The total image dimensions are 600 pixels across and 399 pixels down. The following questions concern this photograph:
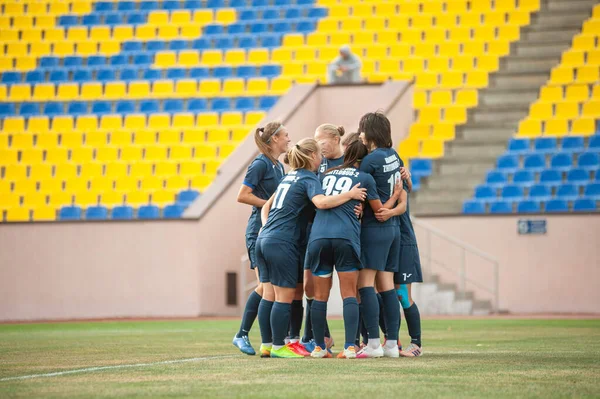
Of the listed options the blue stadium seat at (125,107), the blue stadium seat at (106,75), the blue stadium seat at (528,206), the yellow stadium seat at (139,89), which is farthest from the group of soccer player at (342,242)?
the blue stadium seat at (106,75)

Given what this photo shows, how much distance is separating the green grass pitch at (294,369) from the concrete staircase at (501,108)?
779cm

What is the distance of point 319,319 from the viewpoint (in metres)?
8.40

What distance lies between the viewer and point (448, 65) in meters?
22.6

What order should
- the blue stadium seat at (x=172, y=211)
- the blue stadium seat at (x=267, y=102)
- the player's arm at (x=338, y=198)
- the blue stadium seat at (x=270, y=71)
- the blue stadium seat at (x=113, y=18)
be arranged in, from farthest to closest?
the blue stadium seat at (x=113, y=18)
the blue stadium seat at (x=270, y=71)
the blue stadium seat at (x=267, y=102)
the blue stadium seat at (x=172, y=211)
the player's arm at (x=338, y=198)

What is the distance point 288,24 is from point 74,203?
6.88 m

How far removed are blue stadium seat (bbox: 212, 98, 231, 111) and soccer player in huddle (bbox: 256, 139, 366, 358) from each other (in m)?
13.9

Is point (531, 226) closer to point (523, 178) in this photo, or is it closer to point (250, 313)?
point (523, 178)

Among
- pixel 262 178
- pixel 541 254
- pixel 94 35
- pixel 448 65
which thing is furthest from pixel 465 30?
pixel 262 178

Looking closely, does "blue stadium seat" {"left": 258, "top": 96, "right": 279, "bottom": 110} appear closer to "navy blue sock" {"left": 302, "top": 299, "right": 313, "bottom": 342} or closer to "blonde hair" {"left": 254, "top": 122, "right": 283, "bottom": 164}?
"navy blue sock" {"left": 302, "top": 299, "right": 313, "bottom": 342}

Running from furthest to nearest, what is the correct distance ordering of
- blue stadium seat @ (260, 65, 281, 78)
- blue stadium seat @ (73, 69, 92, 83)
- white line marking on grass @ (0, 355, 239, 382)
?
blue stadium seat @ (73, 69, 92, 83) → blue stadium seat @ (260, 65, 281, 78) → white line marking on grass @ (0, 355, 239, 382)

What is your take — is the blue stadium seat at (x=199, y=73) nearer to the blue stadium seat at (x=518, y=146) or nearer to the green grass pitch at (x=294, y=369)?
the blue stadium seat at (x=518, y=146)

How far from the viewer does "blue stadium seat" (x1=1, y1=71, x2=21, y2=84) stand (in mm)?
24422

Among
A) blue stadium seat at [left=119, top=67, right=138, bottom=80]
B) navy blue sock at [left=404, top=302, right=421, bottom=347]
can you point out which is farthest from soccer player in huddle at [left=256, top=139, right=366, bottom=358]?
blue stadium seat at [left=119, top=67, right=138, bottom=80]

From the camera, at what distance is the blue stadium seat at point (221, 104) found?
73.3 feet
